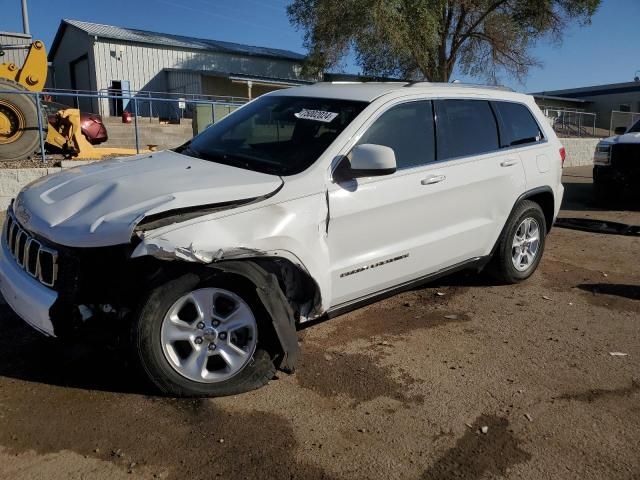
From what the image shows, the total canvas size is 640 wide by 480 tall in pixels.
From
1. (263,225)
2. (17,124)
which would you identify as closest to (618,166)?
(263,225)

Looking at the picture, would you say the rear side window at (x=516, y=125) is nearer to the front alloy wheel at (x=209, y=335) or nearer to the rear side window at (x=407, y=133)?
the rear side window at (x=407, y=133)

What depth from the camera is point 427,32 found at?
2306 cm

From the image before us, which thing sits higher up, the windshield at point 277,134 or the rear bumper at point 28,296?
the windshield at point 277,134

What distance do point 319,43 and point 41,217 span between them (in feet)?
81.0

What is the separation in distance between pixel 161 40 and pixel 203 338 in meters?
31.1

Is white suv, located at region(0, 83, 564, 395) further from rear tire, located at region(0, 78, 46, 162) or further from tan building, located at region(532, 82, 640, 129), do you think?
tan building, located at region(532, 82, 640, 129)

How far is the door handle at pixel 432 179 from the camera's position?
4023mm

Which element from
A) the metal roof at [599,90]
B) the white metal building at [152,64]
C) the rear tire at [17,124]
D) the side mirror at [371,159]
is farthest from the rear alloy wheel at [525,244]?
the metal roof at [599,90]

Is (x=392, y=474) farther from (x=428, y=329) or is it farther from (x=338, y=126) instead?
(x=338, y=126)

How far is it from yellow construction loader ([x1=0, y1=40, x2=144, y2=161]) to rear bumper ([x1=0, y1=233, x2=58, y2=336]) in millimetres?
7023

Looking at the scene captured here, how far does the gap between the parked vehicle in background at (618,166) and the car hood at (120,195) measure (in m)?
8.28

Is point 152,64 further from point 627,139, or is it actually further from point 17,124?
point 627,139

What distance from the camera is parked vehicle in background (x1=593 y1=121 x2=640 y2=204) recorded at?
9.44 metres

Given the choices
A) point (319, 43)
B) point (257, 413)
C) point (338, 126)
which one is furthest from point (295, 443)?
point (319, 43)
